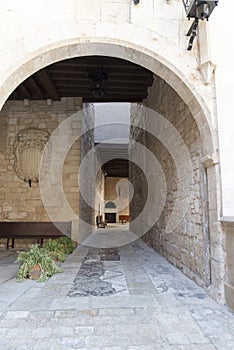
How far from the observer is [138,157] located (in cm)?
734

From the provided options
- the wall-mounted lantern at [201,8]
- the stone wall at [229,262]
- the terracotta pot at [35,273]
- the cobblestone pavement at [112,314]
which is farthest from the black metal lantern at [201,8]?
the terracotta pot at [35,273]

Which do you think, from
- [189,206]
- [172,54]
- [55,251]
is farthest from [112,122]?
[172,54]

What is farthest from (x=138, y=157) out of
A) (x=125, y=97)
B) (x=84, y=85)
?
(x=84, y=85)

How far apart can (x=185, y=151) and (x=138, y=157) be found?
403cm

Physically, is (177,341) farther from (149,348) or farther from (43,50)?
(43,50)

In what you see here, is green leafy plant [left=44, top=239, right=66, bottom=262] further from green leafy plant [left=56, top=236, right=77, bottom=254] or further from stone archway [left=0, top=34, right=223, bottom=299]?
stone archway [left=0, top=34, right=223, bottom=299]

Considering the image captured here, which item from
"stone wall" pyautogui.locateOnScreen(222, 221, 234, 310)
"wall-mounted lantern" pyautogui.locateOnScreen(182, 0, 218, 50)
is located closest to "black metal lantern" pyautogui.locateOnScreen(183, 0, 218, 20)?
"wall-mounted lantern" pyautogui.locateOnScreen(182, 0, 218, 50)

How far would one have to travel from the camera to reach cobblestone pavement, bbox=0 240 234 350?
1607 millimetres

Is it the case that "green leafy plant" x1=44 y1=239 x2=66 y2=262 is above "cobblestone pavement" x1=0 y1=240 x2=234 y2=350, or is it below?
above

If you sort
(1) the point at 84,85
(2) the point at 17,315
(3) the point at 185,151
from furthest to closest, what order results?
(1) the point at 84,85 < (3) the point at 185,151 < (2) the point at 17,315

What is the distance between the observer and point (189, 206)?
3193 millimetres

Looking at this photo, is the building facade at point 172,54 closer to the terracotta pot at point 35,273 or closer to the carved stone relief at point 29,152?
the terracotta pot at point 35,273

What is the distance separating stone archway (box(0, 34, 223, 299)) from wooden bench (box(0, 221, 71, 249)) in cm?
353

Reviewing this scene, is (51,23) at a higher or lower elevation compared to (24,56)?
higher
